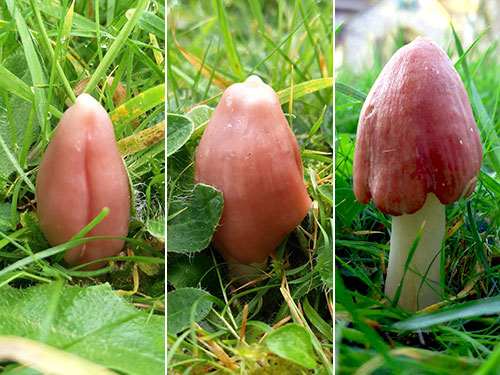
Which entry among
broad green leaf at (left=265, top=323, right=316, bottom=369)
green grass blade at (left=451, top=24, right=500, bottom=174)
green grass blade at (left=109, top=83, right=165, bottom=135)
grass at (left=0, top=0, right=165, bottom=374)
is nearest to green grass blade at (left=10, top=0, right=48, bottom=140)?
grass at (left=0, top=0, right=165, bottom=374)

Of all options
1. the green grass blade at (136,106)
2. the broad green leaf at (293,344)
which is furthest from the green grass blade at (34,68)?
the broad green leaf at (293,344)

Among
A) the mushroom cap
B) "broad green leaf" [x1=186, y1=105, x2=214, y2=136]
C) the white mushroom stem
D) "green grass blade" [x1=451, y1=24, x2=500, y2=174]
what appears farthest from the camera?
"green grass blade" [x1=451, y1=24, x2=500, y2=174]

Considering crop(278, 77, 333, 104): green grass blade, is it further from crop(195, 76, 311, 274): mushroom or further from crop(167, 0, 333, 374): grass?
crop(195, 76, 311, 274): mushroom

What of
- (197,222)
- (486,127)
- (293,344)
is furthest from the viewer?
(486,127)

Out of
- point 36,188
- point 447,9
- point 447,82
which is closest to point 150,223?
point 36,188

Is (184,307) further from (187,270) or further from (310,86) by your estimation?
(310,86)

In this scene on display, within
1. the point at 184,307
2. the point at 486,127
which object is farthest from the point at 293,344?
the point at 486,127

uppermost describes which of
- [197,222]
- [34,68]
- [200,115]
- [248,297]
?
[34,68]
